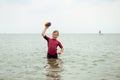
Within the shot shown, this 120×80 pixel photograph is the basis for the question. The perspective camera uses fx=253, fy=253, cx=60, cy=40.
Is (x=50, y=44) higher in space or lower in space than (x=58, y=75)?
higher

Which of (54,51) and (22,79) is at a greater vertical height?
(54,51)

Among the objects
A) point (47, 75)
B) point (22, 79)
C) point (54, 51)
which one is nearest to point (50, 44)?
point (54, 51)

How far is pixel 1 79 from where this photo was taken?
429 inches

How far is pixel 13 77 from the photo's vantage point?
37.2 ft

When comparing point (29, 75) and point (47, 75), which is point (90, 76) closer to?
point (47, 75)

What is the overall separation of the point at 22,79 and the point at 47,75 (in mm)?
1436

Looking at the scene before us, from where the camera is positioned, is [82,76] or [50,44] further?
[50,44]

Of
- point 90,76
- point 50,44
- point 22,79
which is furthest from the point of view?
point 50,44

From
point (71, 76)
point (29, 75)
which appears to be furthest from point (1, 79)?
point (71, 76)

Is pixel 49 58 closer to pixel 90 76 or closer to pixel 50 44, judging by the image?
pixel 50 44

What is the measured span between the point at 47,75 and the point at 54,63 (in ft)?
12.6

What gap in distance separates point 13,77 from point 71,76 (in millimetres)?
2656

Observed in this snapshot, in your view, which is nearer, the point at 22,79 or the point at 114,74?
the point at 22,79

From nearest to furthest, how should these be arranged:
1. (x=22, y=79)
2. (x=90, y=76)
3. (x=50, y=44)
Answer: (x=22, y=79) → (x=90, y=76) → (x=50, y=44)
